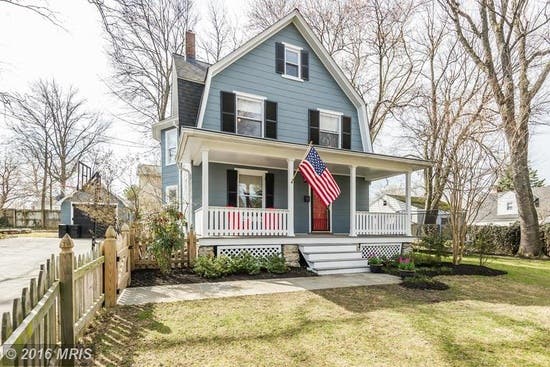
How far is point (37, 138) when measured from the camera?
2786 centimetres

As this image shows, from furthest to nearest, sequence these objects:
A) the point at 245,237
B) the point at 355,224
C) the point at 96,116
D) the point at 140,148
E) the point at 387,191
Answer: the point at 387,191 → the point at 96,116 → the point at 140,148 → the point at 355,224 → the point at 245,237

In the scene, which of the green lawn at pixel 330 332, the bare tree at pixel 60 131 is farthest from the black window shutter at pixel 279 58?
the bare tree at pixel 60 131

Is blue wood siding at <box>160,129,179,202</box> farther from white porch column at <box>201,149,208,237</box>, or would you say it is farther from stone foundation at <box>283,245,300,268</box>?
stone foundation at <box>283,245,300,268</box>

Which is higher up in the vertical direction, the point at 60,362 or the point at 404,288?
the point at 60,362

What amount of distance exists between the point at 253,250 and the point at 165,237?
2.62 metres

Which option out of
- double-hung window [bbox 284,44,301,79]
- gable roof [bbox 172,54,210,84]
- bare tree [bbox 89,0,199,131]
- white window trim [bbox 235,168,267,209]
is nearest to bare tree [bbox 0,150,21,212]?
bare tree [bbox 89,0,199,131]

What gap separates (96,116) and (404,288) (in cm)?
3263

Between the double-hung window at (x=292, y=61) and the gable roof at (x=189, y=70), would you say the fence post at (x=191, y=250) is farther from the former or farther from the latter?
the double-hung window at (x=292, y=61)

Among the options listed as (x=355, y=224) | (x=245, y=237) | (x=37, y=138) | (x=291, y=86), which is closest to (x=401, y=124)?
(x=291, y=86)

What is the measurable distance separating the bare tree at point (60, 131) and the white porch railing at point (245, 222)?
25887mm

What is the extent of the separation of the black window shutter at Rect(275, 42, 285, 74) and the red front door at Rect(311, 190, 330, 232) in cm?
506

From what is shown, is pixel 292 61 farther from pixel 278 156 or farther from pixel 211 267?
pixel 211 267

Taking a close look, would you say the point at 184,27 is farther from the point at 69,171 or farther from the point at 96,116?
the point at 69,171

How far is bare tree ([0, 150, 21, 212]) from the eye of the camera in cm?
2581
